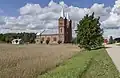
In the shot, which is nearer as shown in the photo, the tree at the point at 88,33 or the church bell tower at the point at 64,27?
the tree at the point at 88,33

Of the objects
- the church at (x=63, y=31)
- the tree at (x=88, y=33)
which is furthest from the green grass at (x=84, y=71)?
the church at (x=63, y=31)

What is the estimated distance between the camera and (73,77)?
12625mm

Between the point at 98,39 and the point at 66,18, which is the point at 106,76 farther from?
the point at 66,18

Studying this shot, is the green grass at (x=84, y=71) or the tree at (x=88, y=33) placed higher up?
the tree at (x=88, y=33)

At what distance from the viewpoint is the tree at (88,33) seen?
5006 cm

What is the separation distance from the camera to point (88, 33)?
49906 mm

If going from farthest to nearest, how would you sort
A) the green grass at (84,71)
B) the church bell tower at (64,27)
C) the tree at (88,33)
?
1. the church bell tower at (64,27)
2. the tree at (88,33)
3. the green grass at (84,71)

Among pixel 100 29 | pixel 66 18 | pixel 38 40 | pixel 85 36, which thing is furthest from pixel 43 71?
pixel 38 40

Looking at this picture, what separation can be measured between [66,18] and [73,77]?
14154cm

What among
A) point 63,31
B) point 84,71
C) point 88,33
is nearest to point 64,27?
point 63,31

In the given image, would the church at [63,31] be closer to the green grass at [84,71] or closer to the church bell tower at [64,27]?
the church bell tower at [64,27]

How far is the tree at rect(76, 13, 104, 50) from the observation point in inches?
1971

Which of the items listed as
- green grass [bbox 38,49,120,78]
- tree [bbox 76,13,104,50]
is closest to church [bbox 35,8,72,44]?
tree [bbox 76,13,104,50]

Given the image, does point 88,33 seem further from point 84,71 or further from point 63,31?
point 63,31
